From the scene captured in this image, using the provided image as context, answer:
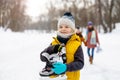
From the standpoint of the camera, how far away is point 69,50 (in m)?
3.54

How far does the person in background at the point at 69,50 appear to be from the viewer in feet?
11.0

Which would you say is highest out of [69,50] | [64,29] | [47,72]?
[64,29]

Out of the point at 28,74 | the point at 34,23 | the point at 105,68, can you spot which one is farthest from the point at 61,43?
the point at 34,23

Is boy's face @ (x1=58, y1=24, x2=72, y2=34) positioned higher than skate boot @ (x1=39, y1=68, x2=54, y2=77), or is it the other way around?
boy's face @ (x1=58, y1=24, x2=72, y2=34)

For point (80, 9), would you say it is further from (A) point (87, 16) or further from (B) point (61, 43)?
(B) point (61, 43)

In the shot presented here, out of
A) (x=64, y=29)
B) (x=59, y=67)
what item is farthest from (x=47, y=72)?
(x=64, y=29)

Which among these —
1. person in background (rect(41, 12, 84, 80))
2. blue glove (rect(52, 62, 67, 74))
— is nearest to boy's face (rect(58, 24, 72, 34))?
person in background (rect(41, 12, 84, 80))

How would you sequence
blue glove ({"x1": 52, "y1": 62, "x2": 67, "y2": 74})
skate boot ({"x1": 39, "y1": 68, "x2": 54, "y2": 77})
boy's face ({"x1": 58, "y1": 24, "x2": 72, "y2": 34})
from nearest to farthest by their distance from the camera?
1. blue glove ({"x1": 52, "y1": 62, "x2": 67, "y2": 74})
2. skate boot ({"x1": 39, "y1": 68, "x2": 54, "y2": 77})
3. boy's face ({"x1": 58, "y1": 24, "x2": 72, "y2": 34})

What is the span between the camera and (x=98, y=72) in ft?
35.7

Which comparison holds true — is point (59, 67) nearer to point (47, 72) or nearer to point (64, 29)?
point (47, 72)

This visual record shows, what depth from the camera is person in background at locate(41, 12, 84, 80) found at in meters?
3.35

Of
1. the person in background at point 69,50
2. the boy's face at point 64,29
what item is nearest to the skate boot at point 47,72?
the person in background at point 69,50

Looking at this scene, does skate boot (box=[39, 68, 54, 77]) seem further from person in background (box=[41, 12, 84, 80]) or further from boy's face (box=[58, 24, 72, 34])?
boy's face (box=[58, 24, 72, 34])

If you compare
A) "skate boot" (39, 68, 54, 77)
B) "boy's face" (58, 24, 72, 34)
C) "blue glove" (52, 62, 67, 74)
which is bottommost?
"skate boot" (39, 68, 54, 77)
